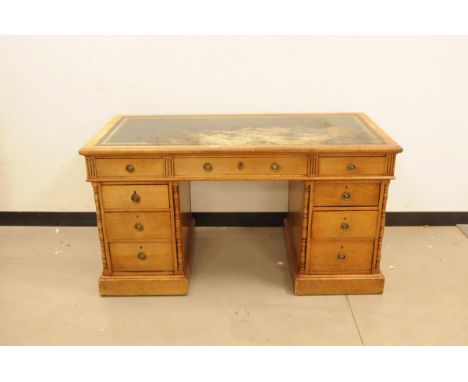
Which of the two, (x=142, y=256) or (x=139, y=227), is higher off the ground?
(x=139, y=227)

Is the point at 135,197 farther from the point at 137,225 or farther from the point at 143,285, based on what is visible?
the point at 143,285

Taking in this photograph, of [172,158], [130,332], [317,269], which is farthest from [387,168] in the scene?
[130,332]

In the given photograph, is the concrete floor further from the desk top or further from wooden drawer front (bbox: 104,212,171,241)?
the desk top

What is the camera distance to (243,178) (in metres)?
2.04

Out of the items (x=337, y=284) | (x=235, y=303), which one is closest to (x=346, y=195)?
(x=337, y=284)

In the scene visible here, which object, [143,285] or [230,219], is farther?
[230,219]

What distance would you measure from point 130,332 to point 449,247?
6.27 ft

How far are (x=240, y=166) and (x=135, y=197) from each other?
1.69 feet

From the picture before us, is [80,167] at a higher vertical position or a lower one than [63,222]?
higher

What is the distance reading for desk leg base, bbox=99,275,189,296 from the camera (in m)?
2.24

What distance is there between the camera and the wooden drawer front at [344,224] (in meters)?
2.14

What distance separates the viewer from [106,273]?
225cm

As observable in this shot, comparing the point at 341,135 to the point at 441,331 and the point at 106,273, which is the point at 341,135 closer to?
the point at 441,331

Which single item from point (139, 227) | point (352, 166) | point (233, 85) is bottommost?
point (139, 227)
